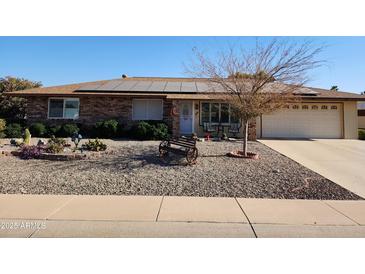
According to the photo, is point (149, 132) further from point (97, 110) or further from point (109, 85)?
point (109, 85)

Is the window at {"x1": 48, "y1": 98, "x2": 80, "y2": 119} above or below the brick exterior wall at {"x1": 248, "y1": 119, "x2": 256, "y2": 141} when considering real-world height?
above

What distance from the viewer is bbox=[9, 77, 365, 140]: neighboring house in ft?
52.4

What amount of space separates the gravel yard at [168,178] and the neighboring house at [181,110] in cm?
734

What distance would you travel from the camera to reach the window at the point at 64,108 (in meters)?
16.8

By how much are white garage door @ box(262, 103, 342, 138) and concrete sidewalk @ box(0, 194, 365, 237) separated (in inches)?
442

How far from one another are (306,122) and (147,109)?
10.8 meters

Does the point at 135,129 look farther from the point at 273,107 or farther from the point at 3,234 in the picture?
the point at 3,234

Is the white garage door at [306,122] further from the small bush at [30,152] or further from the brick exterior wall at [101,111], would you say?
the small bush at [30,152]

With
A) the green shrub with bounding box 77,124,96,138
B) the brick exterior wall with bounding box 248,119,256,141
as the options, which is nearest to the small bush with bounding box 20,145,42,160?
the green shrub with bounding box 77,124,96,138

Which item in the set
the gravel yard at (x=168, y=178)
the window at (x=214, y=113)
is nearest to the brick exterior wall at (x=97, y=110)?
the window at (x=214, y=113)

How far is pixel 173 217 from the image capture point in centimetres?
429

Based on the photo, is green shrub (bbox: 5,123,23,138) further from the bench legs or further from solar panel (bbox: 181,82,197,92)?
the bench legs

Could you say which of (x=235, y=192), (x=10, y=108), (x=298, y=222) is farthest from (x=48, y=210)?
(x=10, y=108)

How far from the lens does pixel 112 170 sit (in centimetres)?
730
